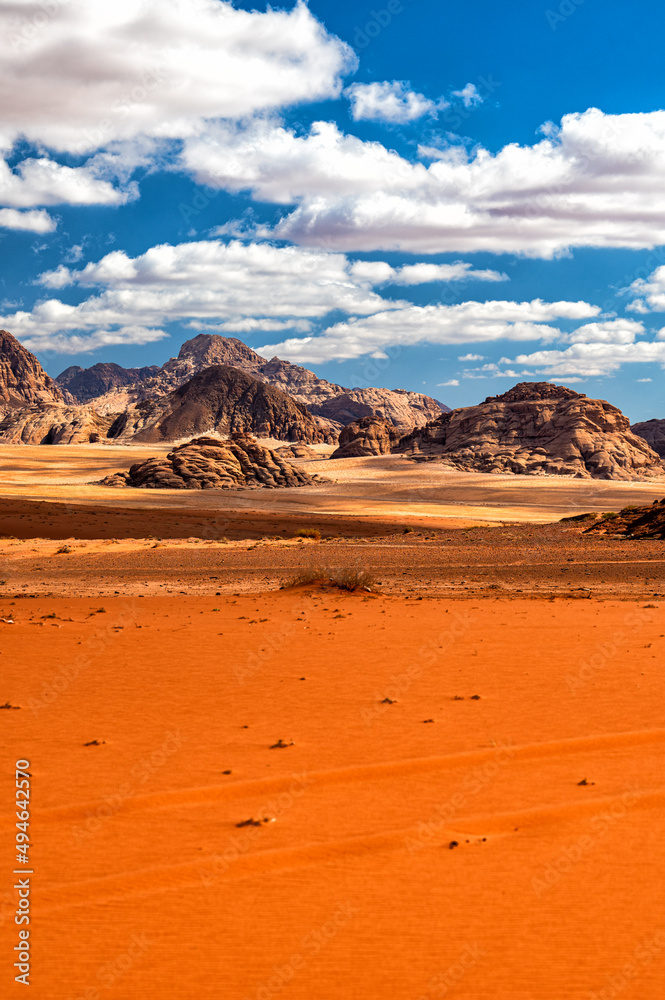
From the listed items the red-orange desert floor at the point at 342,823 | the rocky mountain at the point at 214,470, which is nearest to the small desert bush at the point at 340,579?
the red-orange desert floor at the point at 342,823

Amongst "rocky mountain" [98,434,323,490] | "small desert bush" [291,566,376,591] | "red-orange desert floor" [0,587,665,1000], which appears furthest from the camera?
"rocky mountain" [98,434,323,490]

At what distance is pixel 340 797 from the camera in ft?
22.3

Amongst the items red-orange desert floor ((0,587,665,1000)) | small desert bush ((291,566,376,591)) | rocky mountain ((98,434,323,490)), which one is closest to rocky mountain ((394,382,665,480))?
rocky mountain ((98,434,323,490))

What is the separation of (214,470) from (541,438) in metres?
89.9

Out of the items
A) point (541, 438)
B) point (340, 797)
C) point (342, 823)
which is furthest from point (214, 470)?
point (342, 823)

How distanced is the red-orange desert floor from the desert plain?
22mm

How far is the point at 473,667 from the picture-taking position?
38.7 ft

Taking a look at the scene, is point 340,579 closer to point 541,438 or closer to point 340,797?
point 340,797

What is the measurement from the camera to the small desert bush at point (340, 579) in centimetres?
2062

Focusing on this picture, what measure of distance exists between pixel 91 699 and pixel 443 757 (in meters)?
4.85

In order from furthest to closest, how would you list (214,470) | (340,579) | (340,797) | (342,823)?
(214,470)
(340,579)
(340,797)
(342,823)

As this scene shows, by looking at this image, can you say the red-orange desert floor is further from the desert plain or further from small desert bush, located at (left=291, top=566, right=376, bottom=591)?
small desert bush, located at (left=291, top=566, right=376, bottom=591)

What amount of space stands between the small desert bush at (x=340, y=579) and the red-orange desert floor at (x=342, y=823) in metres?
7.82

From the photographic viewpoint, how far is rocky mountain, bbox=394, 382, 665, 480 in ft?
516
